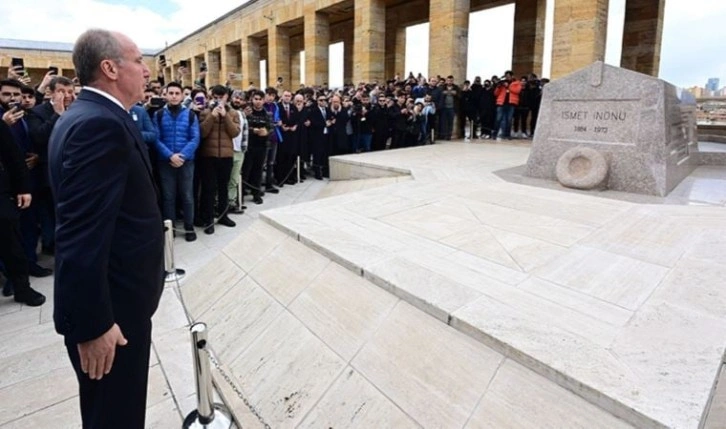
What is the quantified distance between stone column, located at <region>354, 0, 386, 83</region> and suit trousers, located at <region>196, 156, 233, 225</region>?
44.1 ft

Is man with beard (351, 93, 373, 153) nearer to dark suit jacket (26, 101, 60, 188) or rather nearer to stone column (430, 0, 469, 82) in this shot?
stone column (430, 0, 469, 82)

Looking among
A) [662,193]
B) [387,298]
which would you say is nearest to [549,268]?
[387,298]

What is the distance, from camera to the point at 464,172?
798 cm

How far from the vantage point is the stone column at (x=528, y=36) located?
20.0 m

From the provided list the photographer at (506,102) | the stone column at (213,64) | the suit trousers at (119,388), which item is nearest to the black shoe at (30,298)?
the suit trousers at (119,388)

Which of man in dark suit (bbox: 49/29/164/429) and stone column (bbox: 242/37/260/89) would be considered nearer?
Answer: man in dark suit (bbox: 49/29/164/429)

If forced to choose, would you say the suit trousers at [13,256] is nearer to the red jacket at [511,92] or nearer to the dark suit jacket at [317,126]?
the dark suit jacket at [317,126]

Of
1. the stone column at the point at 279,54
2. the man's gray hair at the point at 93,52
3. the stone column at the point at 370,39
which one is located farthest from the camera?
the stone column at the point at 279,54

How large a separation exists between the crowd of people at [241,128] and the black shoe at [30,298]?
2 centimetres

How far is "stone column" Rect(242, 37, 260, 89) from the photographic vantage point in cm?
2947

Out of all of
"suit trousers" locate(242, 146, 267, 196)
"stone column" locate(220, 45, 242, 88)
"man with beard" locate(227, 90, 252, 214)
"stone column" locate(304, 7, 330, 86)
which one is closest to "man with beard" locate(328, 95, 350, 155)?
"suit trousers" locate(242, 146, 267, 196)

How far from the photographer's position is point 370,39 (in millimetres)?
18656

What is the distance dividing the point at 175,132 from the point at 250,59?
86.8 ft

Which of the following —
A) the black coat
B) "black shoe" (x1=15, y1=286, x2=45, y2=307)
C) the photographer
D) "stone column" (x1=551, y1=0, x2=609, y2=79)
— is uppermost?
"stone column" (x1=551, y1=0, x2=609, y2=79)
